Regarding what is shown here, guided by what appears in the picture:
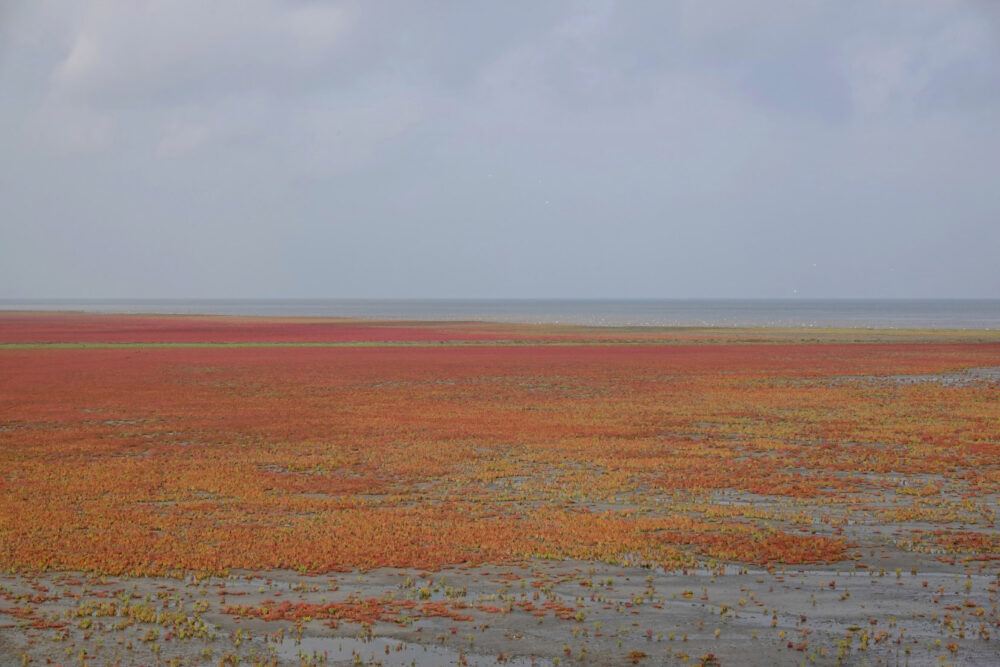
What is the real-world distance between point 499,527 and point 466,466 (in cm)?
697

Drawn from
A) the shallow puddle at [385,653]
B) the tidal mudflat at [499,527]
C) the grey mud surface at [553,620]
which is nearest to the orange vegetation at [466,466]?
the tidal mudflat at [499,527]

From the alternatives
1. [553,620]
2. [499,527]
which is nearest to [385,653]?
[553,620]

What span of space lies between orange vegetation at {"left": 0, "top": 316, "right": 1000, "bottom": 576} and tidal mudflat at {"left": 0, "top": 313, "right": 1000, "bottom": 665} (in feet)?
0.37

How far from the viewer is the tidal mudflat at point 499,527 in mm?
11883

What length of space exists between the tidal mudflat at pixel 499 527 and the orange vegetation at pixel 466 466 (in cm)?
11

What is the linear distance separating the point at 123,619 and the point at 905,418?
1130 inches

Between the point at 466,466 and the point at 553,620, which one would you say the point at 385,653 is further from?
the point at 466,466

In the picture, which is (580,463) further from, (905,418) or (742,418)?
(905,418)

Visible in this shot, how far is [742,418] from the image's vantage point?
34406mm

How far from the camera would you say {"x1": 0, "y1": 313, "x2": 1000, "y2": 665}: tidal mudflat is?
11.9 meters

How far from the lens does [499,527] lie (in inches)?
695

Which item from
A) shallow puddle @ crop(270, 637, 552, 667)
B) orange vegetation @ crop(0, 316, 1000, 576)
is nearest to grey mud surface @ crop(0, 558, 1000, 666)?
shallow puddle @ crop(270, 637, 552, 667)

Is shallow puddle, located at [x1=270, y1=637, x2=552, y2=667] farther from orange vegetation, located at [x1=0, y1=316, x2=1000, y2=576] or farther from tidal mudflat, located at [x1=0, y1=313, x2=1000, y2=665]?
orange vegetation, located at [x1=0, y1=316, x2=1000, y2=576]

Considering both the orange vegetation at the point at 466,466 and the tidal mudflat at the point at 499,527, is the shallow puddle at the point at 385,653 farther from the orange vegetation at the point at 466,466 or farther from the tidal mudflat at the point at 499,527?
the orange vegetation at the point at 466,466
